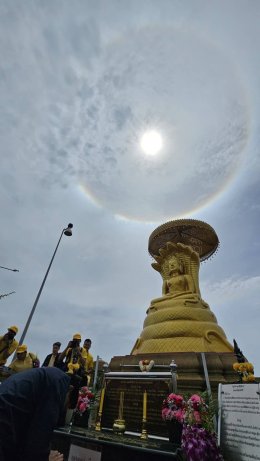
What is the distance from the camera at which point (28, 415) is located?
2613 millimetres

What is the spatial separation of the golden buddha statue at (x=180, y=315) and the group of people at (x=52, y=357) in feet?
20.3

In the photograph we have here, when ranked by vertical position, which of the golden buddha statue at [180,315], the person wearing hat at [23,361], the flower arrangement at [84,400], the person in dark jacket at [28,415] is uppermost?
the golden buddha statue at [180,315]

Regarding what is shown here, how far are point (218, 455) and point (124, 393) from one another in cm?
339

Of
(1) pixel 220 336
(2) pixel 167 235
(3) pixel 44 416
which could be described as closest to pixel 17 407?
(3) pixel 44 416

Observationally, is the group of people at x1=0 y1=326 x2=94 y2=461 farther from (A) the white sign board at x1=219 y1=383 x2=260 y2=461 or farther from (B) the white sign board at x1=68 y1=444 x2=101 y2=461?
(A) the white sign board at x1=219 y1=383 x2=260 y2=461

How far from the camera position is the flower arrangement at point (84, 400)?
662 cm

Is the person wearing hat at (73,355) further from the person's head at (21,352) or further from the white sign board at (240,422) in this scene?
the white sign board at (240,422)

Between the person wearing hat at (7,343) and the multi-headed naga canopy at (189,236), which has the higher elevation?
the multi-headed naga canopy at (189,236)

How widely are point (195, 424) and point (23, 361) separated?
228 inches

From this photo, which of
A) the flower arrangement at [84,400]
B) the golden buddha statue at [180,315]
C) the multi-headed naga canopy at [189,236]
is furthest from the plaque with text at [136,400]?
the multi-headed naga canopy at [189,236]

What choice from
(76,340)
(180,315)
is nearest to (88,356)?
(76,340)

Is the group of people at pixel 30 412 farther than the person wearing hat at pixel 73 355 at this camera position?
No

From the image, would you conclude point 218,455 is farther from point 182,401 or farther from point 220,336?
point 220,336

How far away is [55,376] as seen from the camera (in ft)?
9.48
